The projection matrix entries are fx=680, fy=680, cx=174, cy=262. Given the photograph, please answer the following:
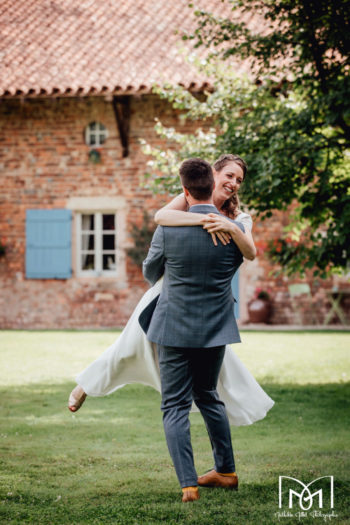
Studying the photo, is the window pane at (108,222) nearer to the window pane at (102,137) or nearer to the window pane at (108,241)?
the window pane at (108,241)

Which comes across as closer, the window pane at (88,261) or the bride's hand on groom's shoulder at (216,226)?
the bride's hand on groom's shoulder at (216,226)

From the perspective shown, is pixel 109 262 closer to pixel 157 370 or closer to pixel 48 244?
pixel 48 244

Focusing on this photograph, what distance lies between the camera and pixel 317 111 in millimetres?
6293

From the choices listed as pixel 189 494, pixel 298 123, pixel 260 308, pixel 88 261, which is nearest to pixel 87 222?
pixel 88 261

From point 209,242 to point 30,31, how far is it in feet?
46.7

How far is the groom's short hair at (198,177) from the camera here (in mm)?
3184

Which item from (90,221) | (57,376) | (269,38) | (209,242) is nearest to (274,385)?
(57,376)

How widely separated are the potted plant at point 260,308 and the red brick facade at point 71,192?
0.59 feet

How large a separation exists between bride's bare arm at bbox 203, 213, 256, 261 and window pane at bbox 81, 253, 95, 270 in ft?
38.4

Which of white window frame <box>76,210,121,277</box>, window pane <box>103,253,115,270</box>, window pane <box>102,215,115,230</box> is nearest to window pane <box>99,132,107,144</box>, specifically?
white window frame <box>76,210,121,277</box>

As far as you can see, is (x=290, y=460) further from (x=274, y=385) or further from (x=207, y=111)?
(x=207, y=111)

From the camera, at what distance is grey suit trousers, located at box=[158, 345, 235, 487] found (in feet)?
10.6

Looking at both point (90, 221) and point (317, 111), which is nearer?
point (317, 111)

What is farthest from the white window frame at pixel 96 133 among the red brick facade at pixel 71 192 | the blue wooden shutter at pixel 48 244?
the blue wooden shutter at pixel 48 244
